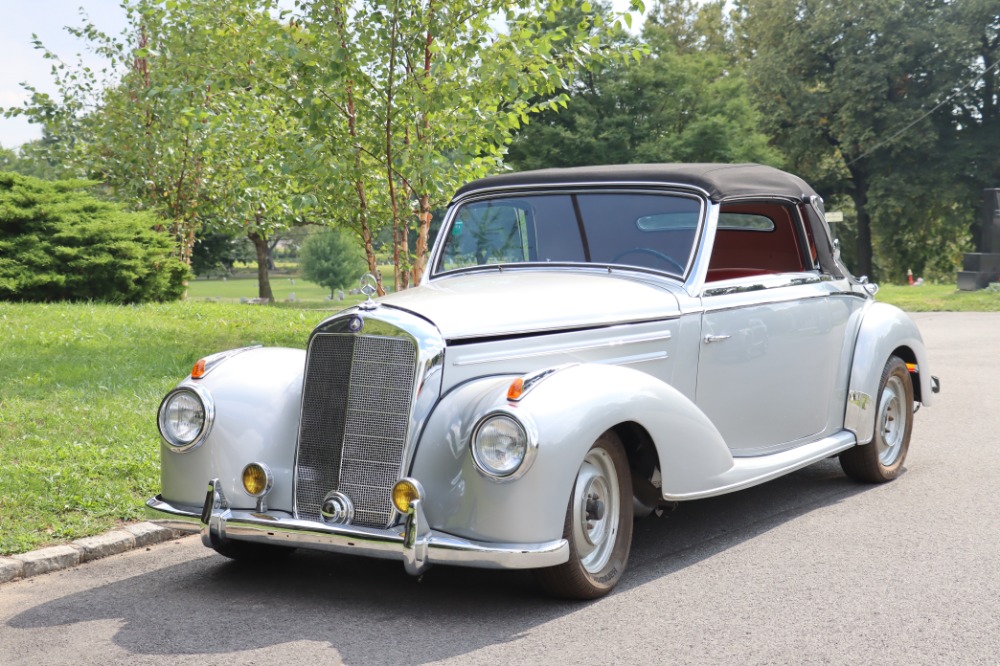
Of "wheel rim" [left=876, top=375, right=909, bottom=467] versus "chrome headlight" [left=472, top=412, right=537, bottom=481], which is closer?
"chrome headlight" [left=472, top=412, right=537, bottom=481]

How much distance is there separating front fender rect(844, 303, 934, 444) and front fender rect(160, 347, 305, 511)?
11.4 ft

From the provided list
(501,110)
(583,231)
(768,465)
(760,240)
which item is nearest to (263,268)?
(501,110)

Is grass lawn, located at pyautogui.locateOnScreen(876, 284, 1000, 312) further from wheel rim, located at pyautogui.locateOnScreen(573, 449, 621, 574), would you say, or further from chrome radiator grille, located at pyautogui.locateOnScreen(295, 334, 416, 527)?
chrome radiator grille, located at pyautogui.locateOnScreen(295, 334, 416, 527)

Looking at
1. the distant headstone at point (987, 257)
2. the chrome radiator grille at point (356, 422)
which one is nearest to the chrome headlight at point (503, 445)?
the chrome radiator grille at point (356, 422)

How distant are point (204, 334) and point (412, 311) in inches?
361

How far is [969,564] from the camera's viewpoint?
5113 mm

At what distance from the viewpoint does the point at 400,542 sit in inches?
171

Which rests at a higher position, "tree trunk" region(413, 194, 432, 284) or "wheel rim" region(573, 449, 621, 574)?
"tree trunk" region(413, 194, 432, 284)

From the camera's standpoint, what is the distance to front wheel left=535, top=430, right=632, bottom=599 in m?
4.56

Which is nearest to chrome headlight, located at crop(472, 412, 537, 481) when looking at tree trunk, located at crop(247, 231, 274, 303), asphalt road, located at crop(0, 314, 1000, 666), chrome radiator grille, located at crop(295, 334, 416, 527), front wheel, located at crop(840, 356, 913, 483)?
chrome radiator grille, located at crop(295, 334, 416, 527)

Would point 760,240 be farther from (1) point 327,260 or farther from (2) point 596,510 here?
(1) point 327,260

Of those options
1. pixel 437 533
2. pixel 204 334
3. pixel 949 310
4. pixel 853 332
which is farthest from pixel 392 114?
pixel 949 310

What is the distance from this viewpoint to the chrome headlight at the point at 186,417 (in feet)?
16.4

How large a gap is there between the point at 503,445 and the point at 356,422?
0.73 meters
